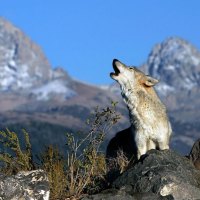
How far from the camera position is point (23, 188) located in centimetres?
1341

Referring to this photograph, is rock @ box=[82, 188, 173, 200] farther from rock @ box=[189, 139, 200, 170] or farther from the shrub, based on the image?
rock @ box=[189, 139, 200, 170]

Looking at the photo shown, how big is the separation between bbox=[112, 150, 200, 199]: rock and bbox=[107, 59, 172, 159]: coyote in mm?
1902

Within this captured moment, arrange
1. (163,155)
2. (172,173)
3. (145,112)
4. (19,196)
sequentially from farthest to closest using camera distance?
1. (145,112)
2. (163,155)
3. (172,173)
4. (19,196)

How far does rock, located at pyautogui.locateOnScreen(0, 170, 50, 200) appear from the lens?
526 inches

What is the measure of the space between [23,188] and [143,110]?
15.5 feet

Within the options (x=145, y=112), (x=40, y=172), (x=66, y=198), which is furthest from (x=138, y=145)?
(x=40, y=172)

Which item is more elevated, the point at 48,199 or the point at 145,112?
the point at 145,112

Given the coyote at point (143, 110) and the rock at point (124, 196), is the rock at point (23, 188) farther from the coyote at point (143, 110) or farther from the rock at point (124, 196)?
the coyote at point (143, 110)

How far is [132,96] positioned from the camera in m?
17.5

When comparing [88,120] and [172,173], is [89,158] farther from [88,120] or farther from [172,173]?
[172,173]

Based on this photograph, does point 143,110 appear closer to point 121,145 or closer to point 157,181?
point 157,181

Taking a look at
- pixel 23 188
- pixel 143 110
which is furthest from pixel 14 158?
pixel 143 110

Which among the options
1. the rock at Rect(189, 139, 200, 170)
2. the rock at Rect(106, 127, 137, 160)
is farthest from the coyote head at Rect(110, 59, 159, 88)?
the rock at Rect(106, 127, 137, 160)

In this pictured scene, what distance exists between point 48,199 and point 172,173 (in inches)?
93.6
